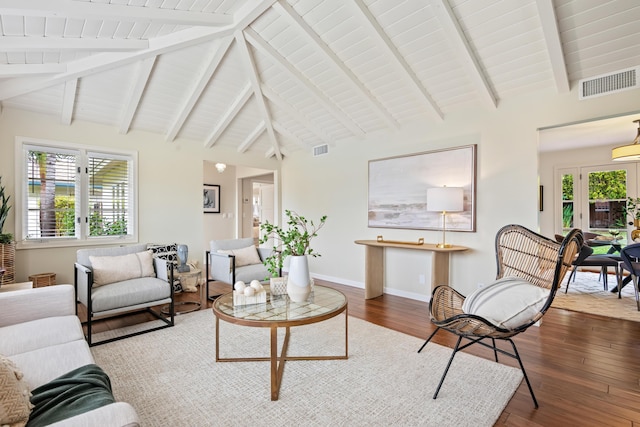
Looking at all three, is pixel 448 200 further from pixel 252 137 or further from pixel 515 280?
pixel 252 137

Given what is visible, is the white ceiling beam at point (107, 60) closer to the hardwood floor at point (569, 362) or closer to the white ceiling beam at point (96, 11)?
the white ceiling beam at point (96, 11)

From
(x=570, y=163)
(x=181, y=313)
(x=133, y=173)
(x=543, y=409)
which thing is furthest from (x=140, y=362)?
(x=570, y=163)

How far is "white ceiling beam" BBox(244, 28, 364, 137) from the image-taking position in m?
3.31

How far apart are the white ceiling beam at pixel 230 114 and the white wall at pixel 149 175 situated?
10.7 inches

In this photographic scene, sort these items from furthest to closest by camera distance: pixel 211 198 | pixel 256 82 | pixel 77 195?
pixel 211 198 → pixel 77 195 → pixel 256 82

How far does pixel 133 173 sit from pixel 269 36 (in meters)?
2.99

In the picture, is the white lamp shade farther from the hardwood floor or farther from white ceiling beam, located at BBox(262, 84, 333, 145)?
white ceiling beam, located at BBox(262, 84, 333, 145)

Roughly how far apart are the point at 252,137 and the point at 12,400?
16.1 feet

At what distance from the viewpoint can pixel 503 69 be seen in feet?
10.4

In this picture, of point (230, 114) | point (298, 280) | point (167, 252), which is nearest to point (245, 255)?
point (167, 252)

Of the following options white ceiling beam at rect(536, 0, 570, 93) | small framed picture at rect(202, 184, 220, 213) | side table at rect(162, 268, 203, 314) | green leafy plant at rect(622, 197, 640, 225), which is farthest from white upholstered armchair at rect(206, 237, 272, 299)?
green leafy plant at rect(622, 197, 640, 225)

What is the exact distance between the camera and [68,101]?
375 cm

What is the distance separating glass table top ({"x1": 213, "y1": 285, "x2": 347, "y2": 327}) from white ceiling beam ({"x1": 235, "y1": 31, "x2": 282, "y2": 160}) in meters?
2.68

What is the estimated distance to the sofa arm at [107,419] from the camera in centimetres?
91
